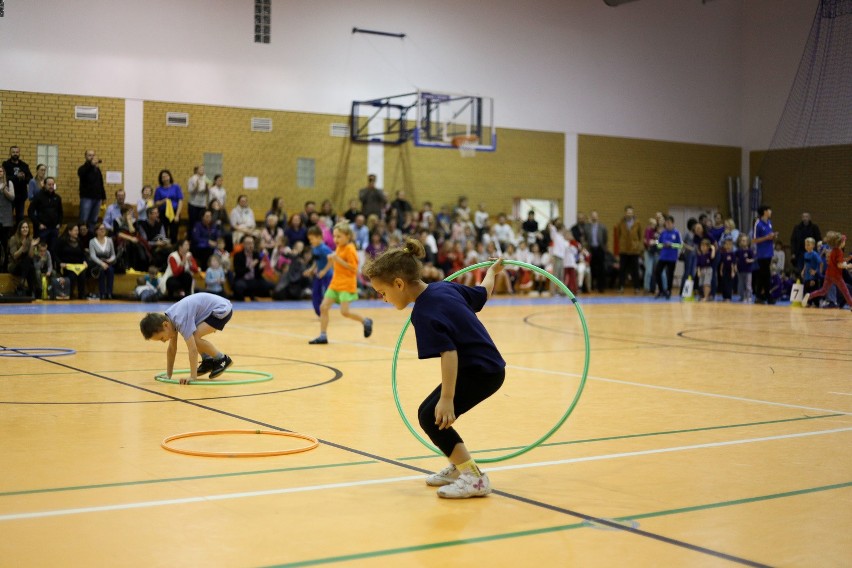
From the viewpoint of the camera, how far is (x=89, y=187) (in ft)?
78.3

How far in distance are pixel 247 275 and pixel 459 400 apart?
1889 cm

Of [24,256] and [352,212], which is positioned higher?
[352,212]

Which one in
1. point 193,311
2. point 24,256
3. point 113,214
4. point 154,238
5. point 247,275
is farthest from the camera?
point 154,238

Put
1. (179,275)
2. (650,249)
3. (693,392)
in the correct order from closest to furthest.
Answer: (693,392) < (179,275) < (650,249)

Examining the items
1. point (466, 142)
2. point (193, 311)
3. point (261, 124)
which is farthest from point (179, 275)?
point (193, 311)

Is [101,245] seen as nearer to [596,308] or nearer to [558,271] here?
[596,308]

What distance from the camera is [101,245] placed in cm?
2241

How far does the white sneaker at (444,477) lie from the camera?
18.1 ft

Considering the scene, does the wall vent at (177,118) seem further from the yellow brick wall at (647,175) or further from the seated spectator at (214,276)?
the yellow brick wall at (647,175)

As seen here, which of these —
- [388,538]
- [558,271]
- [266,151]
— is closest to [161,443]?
[388,538]

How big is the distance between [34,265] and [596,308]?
13132 millimetres

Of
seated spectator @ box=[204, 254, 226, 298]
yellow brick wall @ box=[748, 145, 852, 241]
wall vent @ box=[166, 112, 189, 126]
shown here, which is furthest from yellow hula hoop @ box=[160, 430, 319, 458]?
yellow brick wall @ box=[748, 145, 852, 241]

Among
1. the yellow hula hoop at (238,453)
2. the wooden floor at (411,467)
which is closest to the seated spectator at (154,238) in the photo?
the wooden floor at (411,467)

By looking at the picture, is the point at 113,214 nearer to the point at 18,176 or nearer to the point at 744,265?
the point at 18,176
